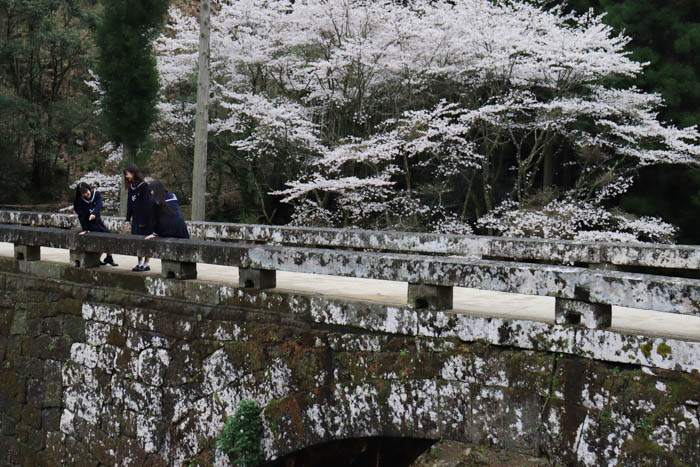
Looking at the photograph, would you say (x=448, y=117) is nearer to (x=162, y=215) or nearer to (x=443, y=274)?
(x=162, y=215)

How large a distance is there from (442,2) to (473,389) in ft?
46.4

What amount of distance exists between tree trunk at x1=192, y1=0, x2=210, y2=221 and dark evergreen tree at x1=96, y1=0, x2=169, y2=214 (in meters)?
3.10

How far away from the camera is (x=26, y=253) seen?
6898mm

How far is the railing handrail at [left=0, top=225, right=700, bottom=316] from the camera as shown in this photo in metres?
3.35

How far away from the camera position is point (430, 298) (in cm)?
416

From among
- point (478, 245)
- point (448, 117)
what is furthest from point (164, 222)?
point (448, 117)

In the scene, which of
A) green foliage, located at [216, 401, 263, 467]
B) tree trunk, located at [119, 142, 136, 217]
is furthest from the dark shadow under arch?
tree trunk, located at [119, 142, 136, 217]

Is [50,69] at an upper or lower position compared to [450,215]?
upper

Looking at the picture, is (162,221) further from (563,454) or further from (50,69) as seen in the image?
(50,69)

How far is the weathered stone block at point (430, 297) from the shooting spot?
4148 mm

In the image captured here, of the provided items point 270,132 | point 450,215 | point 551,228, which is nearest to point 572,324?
point 551,228

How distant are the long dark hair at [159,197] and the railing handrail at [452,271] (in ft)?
2.12

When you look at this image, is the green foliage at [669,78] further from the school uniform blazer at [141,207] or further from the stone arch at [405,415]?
the stone arch at [405,415]

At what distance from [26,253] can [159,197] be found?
1652 mm
